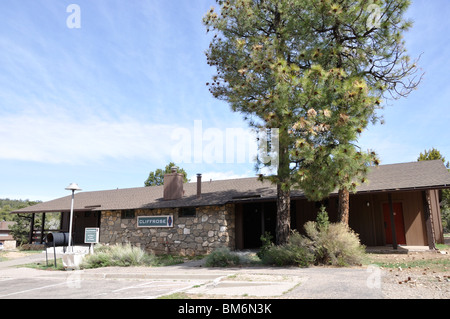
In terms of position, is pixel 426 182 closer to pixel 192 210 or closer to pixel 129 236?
pixel 192 210

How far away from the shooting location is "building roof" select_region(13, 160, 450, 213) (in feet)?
46.9

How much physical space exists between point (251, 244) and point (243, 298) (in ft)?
39.4

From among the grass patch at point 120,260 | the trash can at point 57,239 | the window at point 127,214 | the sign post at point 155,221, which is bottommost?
the grass patch at point 120,260

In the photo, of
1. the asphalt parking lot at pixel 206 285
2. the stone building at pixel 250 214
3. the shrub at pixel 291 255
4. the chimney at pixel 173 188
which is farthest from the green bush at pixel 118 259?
the chimney at pixel 173 188

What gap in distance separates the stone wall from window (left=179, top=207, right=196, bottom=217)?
181 mm

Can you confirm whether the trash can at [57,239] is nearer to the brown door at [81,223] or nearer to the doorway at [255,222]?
the doorway at [255,222]

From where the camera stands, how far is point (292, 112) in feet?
32.0

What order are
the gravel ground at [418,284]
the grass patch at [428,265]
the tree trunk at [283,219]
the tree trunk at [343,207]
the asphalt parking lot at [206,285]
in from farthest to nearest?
the tree trunk at [343,207] → the tree trunk at [283,219] → the grass patch at [428,265] → the asphalt parking lot at [206,285] → the gravel ground at [418,284]

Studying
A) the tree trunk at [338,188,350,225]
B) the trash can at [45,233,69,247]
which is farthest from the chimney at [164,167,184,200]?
the tree trunk at [338,188,350,225]

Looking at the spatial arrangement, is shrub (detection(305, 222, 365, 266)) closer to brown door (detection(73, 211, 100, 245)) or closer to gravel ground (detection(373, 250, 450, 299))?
gravel ground (detection(373, 250, 450, 299))

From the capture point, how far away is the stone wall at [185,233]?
15.7m

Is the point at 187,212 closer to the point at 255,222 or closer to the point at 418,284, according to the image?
the point at 255,222

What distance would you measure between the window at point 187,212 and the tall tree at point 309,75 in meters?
5.77
